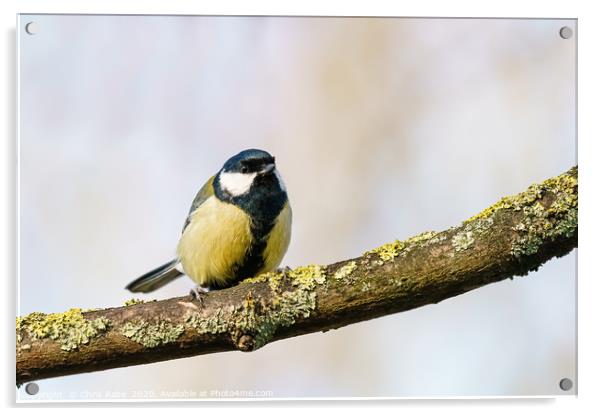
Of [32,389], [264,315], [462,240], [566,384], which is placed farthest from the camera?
[566,384]

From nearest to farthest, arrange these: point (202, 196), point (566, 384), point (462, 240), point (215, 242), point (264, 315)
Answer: point (462, 240) < point (264, 315) < point (566, 384) < point (215, 242) < point (202, 196)

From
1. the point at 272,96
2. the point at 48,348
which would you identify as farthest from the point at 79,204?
the point at 272,96

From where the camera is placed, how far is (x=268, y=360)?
1930mm

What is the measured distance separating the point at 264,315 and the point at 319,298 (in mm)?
149

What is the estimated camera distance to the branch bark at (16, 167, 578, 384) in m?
1.47

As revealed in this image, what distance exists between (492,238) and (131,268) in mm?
1204

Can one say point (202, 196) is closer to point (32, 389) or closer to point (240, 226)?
point (240, 226)

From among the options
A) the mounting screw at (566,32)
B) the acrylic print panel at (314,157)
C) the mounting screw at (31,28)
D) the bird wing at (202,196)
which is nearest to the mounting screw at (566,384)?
the acrylic print panel at (314,157)

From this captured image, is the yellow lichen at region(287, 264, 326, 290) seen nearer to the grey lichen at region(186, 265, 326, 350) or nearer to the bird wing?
the grey lichen at region(186, 265, 326, 350)

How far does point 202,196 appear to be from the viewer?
2.11 m

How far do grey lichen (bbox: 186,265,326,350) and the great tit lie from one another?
0.35m

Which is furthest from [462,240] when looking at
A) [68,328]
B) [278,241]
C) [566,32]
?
[68,328]

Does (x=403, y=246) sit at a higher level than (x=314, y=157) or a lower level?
lower

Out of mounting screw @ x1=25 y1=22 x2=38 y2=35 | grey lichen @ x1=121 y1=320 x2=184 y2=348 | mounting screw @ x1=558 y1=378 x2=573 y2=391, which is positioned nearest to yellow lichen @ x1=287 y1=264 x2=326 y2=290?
grey lichen @ x1=121 y1=320 x2=184 y2=348
